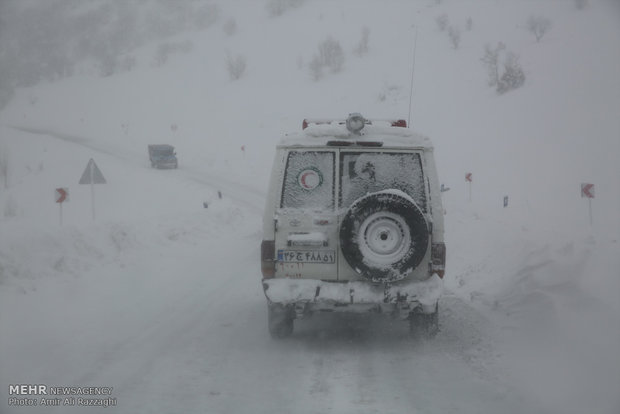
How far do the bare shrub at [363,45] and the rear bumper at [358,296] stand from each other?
137 ft

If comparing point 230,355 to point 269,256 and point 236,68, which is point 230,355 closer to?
point 269,256

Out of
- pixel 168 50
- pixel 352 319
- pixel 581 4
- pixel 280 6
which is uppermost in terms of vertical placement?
pixel 280 6

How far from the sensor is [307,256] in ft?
19.2

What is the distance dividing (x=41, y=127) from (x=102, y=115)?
6106 millimetres

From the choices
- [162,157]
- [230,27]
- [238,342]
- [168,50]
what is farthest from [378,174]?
[168,50]

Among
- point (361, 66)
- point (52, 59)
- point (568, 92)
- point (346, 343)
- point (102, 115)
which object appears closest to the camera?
point (346, 343)

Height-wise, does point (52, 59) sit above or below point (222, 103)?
above

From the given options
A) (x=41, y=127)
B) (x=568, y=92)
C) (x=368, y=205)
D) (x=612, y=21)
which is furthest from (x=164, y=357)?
(x=41, y=127)

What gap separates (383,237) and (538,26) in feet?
113

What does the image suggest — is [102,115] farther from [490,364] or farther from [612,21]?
[490,364]

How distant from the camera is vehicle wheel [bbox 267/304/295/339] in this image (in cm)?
607

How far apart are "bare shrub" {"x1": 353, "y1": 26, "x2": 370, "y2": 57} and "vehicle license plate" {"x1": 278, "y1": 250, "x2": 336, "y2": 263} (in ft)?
136

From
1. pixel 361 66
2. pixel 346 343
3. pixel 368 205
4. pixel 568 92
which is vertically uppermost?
pixel 361 66

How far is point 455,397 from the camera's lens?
15.0ft
